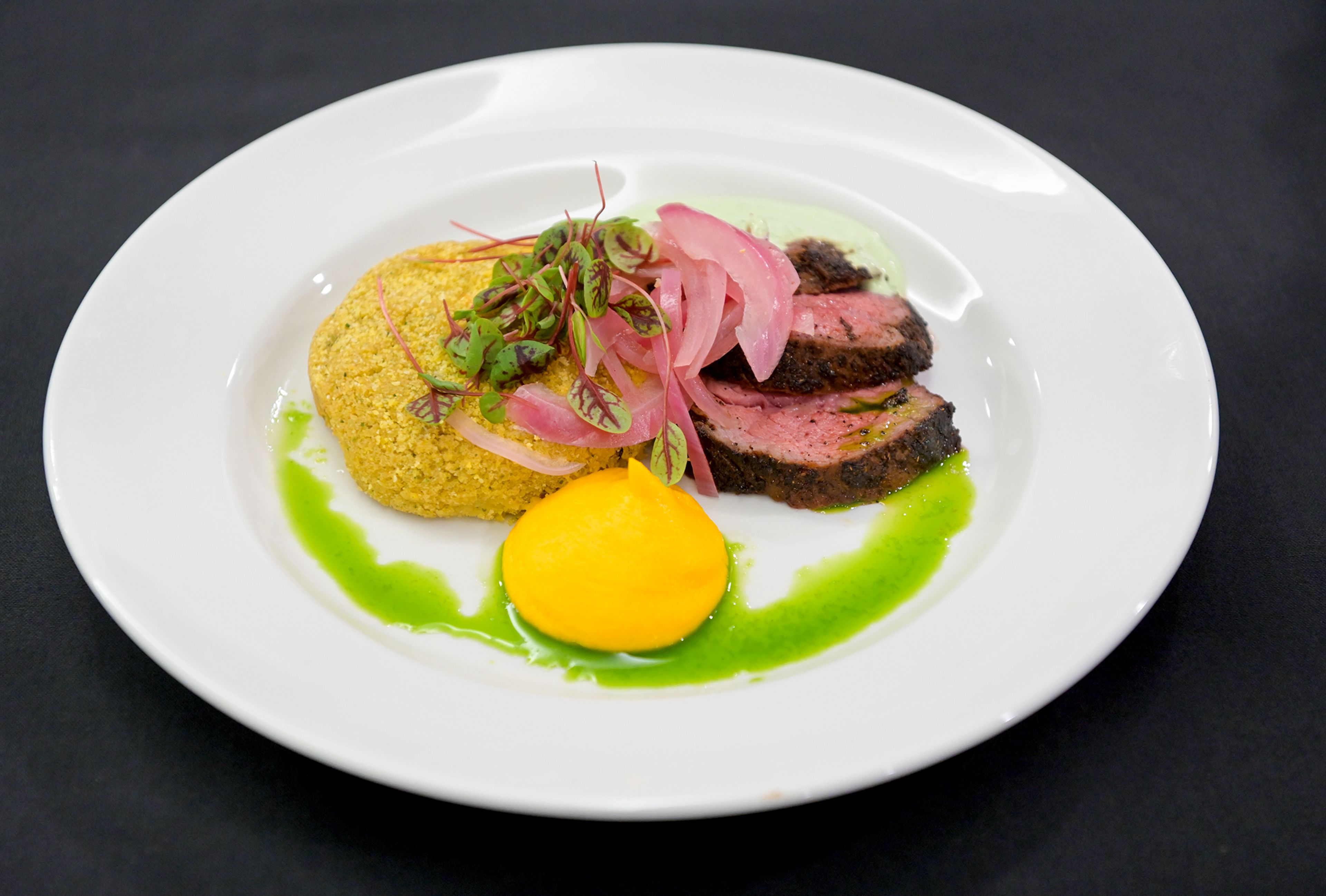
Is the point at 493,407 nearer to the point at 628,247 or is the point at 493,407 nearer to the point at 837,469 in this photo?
the point at 628,247

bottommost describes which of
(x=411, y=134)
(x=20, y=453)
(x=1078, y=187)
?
(x=20, y=453)

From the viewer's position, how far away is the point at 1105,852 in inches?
114

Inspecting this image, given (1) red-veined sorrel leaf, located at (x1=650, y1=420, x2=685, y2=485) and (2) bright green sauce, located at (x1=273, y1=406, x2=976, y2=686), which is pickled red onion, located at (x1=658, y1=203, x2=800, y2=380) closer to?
(1) red-veined sorrel leaf, located at (x1=650, y1=420, x2=685, y2=485)

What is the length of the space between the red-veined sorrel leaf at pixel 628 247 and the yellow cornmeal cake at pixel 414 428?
46 cm

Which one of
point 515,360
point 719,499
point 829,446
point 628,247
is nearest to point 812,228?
point 628,247

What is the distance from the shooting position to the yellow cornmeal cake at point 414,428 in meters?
3.83

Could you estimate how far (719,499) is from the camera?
4.08 m

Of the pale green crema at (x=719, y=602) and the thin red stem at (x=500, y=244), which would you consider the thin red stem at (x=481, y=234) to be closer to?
the thin red stem at (x=500, y=244)

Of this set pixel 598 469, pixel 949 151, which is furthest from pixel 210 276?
pixel 949 151

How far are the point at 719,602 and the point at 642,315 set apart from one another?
116 centimetres

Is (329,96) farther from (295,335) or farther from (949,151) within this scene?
(949,151)

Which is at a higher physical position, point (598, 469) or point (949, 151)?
point (949, 151)

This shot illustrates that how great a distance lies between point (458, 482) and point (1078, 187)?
313cm

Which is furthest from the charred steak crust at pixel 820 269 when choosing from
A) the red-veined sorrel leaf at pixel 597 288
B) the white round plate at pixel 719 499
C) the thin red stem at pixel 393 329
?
the thin red stem at pixel 393 329
